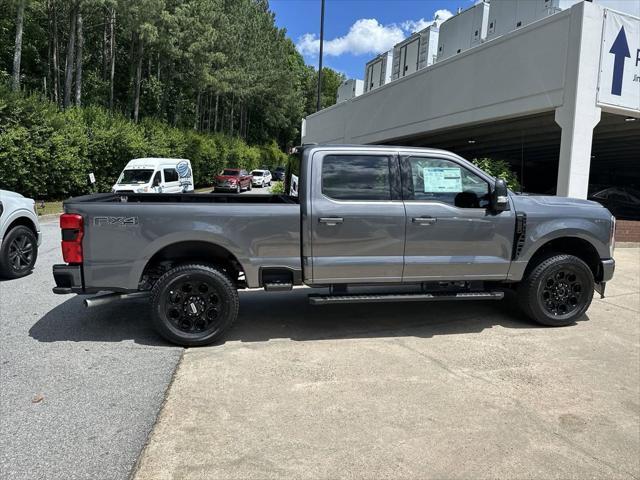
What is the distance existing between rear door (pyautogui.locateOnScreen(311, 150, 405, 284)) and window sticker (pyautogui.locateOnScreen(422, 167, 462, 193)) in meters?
0.35

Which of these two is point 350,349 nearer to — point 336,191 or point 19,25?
point 336,191

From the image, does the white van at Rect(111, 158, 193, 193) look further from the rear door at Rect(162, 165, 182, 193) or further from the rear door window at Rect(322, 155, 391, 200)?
the rear door window at Rect(322, 155, 391, 200)

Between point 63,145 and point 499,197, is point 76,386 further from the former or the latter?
point 63,145

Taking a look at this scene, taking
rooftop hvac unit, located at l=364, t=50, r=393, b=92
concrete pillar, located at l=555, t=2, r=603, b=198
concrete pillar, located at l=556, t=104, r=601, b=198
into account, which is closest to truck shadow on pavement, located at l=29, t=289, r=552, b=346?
concrete pillar, located at l=556, t=104, r=601, b=198

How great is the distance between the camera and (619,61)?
37.0 ft

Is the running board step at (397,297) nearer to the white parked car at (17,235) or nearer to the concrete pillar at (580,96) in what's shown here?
the white parked car at (17,235)

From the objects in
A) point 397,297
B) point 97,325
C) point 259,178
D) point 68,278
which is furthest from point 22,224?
point 259,178

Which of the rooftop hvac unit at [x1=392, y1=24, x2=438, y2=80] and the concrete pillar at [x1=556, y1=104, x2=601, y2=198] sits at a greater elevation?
the rooftop hvac unit at [x1=392, y1=24, x2=438, y2=80]

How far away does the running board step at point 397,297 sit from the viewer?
4.97 m

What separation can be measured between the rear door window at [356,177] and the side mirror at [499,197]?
1.12 meters

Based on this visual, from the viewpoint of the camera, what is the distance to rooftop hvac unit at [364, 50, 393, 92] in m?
28.4

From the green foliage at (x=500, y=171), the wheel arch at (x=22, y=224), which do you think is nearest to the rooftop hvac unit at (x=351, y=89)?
the green foliage at (x=500, y=171)

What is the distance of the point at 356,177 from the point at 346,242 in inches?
28.0

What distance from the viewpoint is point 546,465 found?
9.94 feet
